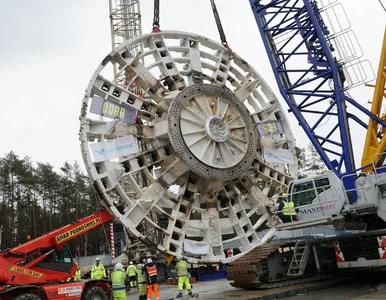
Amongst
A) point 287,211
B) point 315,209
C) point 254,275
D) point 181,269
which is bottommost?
point 254,275

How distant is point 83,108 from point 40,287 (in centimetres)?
543

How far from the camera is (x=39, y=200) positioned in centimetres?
3934

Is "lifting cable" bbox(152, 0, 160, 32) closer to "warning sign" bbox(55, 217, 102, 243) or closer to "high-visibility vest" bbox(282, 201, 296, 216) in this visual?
"warning sign" bbox(55, 217, 102, 243)

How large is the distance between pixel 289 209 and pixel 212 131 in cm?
424

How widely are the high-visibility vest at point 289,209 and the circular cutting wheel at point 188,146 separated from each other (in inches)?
104

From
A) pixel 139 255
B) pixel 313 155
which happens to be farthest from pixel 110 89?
pixel 313 155

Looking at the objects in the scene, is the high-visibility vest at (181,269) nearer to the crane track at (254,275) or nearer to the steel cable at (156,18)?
the crane track at (254,275)

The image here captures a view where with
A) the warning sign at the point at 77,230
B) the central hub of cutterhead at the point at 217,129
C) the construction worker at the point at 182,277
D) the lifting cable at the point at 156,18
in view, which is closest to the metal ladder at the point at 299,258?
the construction worker at the point at 182,277

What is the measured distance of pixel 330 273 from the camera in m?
12.3

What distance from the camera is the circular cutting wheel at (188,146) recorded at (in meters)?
12.3

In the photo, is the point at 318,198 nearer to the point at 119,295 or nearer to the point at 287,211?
the point at 287,211

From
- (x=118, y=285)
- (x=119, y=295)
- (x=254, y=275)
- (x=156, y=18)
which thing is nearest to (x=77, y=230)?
(x=118, y=285)

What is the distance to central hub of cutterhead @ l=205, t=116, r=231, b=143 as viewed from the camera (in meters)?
14.0

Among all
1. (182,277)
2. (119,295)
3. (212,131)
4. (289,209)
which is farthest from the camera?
(212,131)
